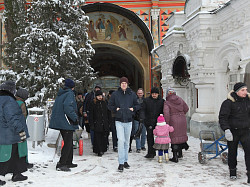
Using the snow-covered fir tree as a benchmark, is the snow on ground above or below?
below

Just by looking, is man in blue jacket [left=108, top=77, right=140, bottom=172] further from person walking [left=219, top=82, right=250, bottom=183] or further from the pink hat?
person walking [left=219, top=82, right=250, bottom=183]

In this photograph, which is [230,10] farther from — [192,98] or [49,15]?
[49,15]

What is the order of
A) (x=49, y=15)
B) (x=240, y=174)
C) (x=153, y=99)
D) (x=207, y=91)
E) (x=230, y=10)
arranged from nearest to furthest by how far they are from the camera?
(x=240, y=174)
(x=153, y=99)
(x=230, y=10)
(x=49, y=15)
(x=207, y=91)

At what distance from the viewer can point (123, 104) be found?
5.27 meters

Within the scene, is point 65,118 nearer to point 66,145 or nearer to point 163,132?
point 66,145

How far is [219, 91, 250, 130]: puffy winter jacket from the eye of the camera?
14.3 ft

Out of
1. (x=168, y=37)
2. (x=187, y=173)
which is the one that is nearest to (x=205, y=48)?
(x=168, y=37)

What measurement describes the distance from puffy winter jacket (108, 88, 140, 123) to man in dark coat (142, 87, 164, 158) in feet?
2.29

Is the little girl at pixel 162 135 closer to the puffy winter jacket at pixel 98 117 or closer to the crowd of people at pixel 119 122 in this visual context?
the crowd of people at pixel 119 122

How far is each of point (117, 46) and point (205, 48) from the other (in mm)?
11680

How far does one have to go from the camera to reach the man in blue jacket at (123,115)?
509 cm

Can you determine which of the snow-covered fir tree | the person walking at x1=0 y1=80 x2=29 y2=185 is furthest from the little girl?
the snow-covered fir tree

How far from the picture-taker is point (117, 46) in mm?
19750

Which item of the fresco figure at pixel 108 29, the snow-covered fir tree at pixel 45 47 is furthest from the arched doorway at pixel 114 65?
the snow-covered fir tree at pixel 45 47
